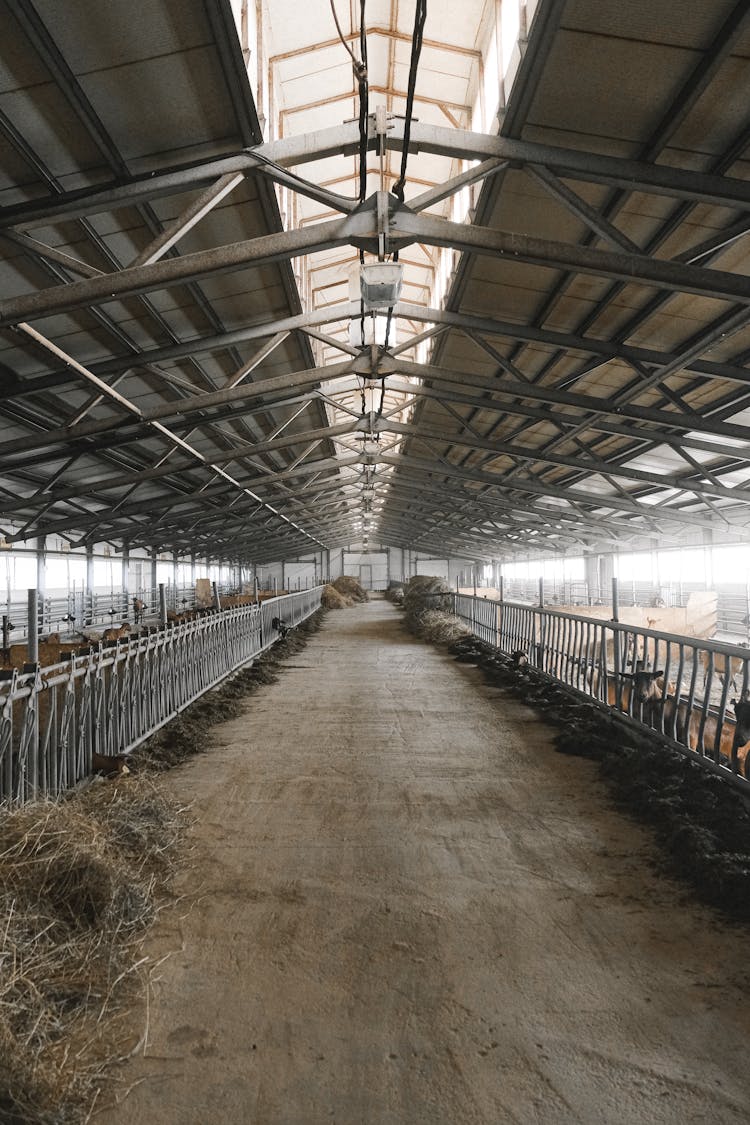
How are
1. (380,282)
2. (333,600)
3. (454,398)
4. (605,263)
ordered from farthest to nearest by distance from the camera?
Answer: (333,600), (454,398), (380,282), (605,263)

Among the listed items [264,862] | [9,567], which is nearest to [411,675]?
[264,862]

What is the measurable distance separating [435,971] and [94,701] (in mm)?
3792

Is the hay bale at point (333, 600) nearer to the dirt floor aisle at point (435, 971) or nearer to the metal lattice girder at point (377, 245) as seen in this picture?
the metal lattice girder at point (377, 245)

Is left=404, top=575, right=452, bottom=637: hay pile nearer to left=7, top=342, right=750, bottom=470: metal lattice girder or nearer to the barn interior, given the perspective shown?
the barn interior

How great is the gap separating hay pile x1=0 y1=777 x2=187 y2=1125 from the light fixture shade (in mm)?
5778

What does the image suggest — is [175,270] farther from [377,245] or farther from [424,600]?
[424,600]

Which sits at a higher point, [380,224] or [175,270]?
[380,224]

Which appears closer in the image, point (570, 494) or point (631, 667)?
point (631, 667)

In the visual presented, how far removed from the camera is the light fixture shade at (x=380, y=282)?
6.48 meters

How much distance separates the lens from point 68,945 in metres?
2.53

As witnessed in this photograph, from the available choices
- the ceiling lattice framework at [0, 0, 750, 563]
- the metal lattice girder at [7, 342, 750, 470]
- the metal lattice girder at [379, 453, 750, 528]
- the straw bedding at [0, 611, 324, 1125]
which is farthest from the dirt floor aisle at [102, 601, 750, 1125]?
the metal lattice girder at [379, 453, 750, 528]

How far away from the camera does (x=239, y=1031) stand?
2.24 meters

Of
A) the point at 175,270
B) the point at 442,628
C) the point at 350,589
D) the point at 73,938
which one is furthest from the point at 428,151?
the point at 350,589

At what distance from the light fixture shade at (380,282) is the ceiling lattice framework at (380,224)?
0.93ft
